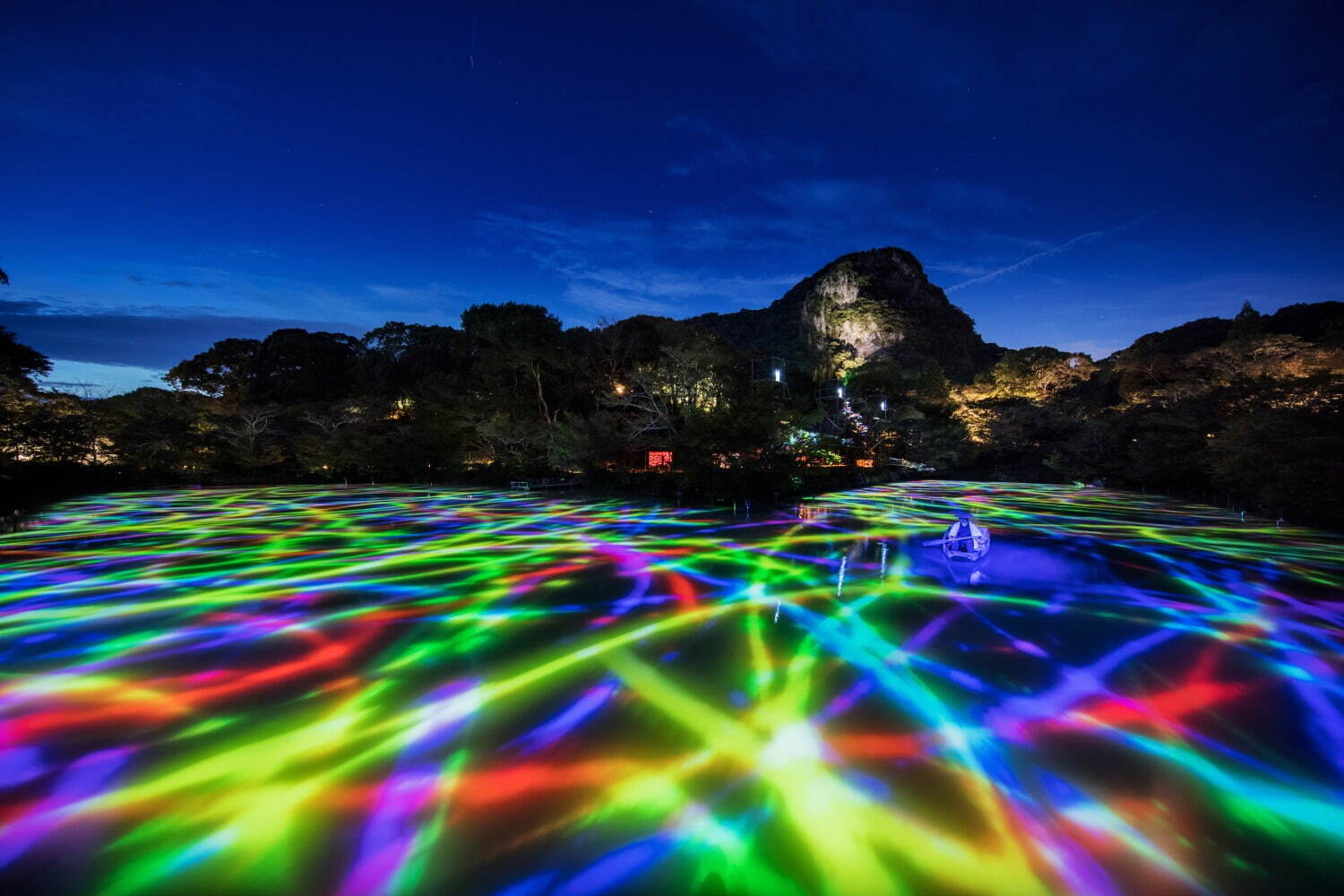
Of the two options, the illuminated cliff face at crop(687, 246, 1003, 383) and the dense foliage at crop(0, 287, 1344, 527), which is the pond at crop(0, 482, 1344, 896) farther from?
the illuminated cliff face at crop(687, 246, 1003, 383)

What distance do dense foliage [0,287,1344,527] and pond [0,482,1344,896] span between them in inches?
229

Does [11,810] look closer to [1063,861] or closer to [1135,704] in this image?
[1063,861]

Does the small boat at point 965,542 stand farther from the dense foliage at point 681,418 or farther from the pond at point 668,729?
the dense foliage at point 681,418

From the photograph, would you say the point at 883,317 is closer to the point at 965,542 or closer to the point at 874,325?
the point at 874,325

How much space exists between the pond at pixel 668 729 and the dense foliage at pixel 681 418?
5.82 meters

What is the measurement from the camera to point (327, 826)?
1714 millimetres

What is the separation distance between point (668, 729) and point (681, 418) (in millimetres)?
11571

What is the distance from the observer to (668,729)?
2287 millimetres

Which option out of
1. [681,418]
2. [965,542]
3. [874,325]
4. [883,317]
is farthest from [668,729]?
[883,317]

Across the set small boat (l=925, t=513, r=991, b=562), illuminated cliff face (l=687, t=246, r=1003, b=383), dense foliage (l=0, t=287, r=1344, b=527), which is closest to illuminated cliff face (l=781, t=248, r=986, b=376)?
illuminated cliff face (l=687, t=246, r=1003, b=383)

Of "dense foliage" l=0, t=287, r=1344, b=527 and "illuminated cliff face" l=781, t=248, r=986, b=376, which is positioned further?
"illuminated cliff face" l=781, t=248, r=986, b=376

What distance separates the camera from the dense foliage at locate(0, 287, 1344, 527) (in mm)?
10203

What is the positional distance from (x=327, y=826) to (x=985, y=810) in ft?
7.94

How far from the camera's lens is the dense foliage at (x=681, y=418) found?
10.2m
